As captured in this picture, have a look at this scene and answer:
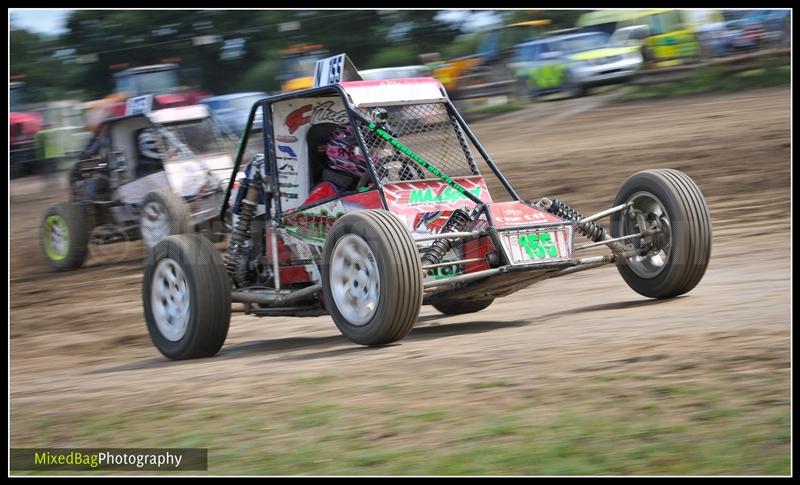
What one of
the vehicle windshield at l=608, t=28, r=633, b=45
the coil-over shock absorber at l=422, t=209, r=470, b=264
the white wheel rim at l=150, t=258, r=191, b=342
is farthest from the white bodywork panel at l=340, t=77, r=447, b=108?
→ the vehicle windshield at l=608, t=28, r=633, b=45

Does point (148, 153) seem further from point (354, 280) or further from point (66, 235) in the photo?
point (354, 280)

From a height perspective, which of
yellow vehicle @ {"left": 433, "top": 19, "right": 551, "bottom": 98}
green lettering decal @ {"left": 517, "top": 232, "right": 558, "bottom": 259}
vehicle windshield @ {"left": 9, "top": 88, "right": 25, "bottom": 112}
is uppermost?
vehicle windshield @ {"left": 9, "top": 88, "right": 25, "bottom": 112}

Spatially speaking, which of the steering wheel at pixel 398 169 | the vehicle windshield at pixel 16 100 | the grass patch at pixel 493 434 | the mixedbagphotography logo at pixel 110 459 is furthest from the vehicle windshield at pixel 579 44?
the mixedbagphotography logo at pixel 110 459

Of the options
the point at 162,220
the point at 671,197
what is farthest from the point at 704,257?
the point at 162,220

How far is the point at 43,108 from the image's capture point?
2438cm

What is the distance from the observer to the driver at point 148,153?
47.8 feet

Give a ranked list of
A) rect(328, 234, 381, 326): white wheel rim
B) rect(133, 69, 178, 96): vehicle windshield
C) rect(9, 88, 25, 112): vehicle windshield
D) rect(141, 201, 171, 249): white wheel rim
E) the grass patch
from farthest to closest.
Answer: rect(133, 69, 178, 96): vehicle windshield < rect(9, 88, 25, 112): vehicle windshield < rect(141, 201, 171, 249): white wheel rim < rect(328, 234, 381, 326): white wheel rim < the grass patch

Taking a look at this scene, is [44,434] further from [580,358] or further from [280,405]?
[580,358]

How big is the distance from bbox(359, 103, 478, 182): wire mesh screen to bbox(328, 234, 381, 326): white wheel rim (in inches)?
32.8

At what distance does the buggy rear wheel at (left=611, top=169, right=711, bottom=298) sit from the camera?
24.6ft

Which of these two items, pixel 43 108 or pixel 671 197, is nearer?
pixel 671 197

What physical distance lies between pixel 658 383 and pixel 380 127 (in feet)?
10.0


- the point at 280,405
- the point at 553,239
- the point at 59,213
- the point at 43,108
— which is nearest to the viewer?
the point at 280,405

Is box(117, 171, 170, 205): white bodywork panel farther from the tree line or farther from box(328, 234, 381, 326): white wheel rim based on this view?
the tree line
